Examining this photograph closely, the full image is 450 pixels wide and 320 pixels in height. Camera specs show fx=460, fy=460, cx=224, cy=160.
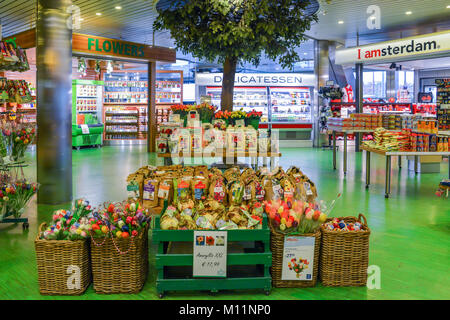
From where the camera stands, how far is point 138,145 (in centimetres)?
1569

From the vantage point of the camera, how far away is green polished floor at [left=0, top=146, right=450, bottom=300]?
3197mm

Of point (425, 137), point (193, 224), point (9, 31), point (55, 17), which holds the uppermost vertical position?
point (9, 31)

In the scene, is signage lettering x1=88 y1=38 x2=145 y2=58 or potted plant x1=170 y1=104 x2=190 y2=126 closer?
potted plant x1=170 y1=104 x2=190 y2=126

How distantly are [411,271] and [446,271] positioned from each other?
0.91 ft

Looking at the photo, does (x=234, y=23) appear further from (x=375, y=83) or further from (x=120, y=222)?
(x=375, y=83)

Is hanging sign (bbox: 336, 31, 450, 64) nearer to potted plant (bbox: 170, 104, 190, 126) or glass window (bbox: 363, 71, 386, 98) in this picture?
potted plant (bbox: 170, 104, 190, 126)

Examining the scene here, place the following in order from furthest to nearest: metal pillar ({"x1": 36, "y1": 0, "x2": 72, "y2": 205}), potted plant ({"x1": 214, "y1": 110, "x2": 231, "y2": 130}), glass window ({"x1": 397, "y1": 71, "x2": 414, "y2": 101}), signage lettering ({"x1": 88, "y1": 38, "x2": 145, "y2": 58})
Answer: glass window ({"x1": 397, "y1": 71, "x2": 414, "y2": 101}) < signage lettering ({"x1": 88, "y1": 38, "x2": 145, "y2": 58}) < potted plant ({"x1": 214, "y1": 110, "x2": 231, "y2": 130}) < metal pillar ({"x1": 36, "y1": 0, "x2": 72, "y2": 205})

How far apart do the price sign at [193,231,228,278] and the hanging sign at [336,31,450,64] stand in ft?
27.2

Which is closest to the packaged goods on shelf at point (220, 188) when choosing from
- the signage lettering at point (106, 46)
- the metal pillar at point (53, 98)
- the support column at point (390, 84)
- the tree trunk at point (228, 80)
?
the metal pillar at point (53, 98)

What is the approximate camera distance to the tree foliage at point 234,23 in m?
6.56

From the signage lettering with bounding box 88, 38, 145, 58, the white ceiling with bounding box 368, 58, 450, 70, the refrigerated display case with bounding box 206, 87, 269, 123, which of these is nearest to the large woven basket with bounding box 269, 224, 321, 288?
the signage lettering with bounding box 88, 38, 145, 58

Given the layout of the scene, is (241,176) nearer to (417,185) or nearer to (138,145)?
(417,185)

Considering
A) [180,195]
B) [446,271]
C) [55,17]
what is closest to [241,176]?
[180,195]
